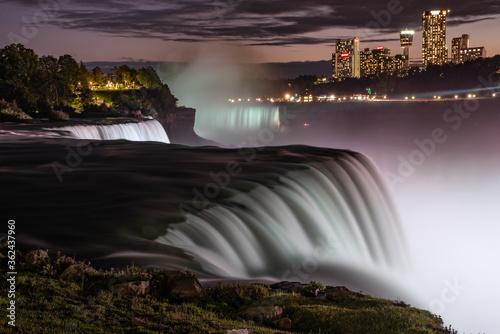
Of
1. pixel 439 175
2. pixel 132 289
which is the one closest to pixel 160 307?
pixel 132 289

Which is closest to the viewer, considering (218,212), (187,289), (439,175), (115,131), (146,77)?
(187,289)

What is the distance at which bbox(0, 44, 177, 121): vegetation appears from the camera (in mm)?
49459

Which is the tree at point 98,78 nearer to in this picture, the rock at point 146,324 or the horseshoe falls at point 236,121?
the horseshoe falls at point 236,121

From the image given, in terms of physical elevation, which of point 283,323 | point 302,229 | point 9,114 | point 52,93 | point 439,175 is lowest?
point 283,323

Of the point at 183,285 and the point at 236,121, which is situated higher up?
the point at 236,121

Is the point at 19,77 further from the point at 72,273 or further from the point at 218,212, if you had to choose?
the point at 72,273

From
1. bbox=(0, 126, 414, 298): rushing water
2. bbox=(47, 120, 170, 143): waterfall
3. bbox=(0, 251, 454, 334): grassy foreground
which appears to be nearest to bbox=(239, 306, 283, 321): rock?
bbox=(0, 251, 454, 334): grassy foreground

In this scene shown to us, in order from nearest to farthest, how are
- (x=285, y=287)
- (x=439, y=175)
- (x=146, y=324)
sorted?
(x=146, y=324), (x=285, y=287), (x=439, y=175)

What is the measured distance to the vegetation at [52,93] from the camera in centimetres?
4946

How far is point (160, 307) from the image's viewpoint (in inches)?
271

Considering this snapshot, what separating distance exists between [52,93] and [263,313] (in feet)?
190

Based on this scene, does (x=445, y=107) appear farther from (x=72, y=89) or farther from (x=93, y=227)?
(x=93, y=227)

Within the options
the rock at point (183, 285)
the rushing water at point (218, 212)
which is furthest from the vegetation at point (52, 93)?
the rock at point (183, 285)

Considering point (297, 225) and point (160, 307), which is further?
point (297, 225)
